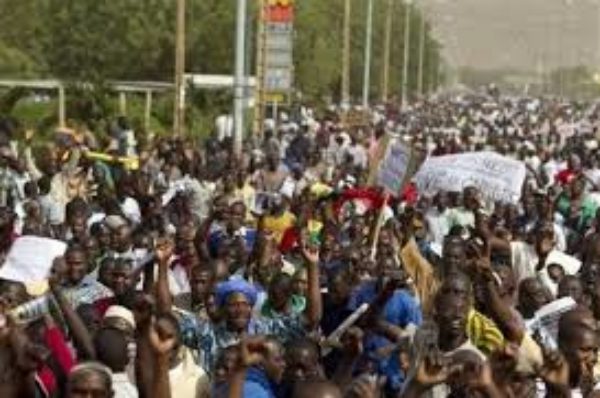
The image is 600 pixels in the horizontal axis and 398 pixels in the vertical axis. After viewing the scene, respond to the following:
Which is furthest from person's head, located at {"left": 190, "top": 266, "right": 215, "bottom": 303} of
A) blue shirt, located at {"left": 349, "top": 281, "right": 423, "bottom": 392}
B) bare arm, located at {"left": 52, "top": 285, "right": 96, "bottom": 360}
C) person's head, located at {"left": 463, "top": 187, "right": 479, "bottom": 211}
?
person's head, located at {"left": 463, "top": 187, "right": 479, "bottom": 211}

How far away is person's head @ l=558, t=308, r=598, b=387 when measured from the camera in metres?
6.35

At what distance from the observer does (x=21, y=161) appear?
51.8 ft

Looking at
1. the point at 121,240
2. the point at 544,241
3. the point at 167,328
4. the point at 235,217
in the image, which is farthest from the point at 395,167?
the point at 167,328

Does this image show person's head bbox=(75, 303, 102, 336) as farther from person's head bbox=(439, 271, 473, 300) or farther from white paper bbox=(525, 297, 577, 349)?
white paper bbox=(525, 297, 577, 349)

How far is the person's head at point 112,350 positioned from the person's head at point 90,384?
77 cm

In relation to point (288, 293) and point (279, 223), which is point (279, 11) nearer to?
point (279, 223)

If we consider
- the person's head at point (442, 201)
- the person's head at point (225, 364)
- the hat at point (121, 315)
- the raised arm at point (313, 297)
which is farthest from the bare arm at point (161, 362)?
the person's head at point (442, 201)

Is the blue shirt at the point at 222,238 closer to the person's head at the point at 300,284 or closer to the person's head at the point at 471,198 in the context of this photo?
the person's head at the point at 300,284

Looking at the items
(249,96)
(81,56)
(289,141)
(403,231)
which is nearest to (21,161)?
(403,231)

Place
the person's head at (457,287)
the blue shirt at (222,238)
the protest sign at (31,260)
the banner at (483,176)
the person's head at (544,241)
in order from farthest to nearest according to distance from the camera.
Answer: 1. the banner at (483,176)
2. the person's head at (544,241)
3. the blue shirt at (222,238)
4. the protest sign at (31,260)
5. the person's head at (457,287)

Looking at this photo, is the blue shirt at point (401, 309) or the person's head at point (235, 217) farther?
the person's head at point (235, 217)

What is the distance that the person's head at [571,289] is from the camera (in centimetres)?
881

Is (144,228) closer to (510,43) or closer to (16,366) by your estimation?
(16,366)

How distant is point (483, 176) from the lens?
14039 mm
